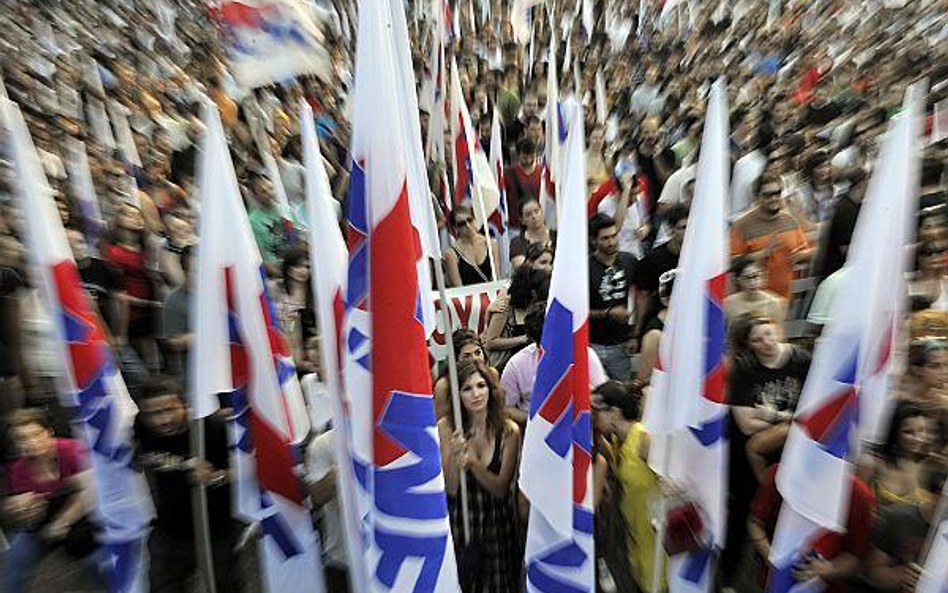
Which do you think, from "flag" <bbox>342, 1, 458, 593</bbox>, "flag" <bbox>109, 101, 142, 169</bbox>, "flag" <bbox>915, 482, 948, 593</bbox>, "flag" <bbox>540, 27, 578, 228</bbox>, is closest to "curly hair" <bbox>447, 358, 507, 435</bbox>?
"flag" <bbox>342, 1, 458, 593</bbox>

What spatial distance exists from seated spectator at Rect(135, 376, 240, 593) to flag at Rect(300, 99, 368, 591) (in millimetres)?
727

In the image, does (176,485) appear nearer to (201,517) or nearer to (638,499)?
(201,517)

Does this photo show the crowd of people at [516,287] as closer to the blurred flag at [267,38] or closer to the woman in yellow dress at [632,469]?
the woman in yellow dress at [632,469]

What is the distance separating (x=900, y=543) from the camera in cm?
325

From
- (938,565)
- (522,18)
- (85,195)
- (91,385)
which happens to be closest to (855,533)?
(938,565)

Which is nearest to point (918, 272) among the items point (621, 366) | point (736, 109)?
point (621, 366)

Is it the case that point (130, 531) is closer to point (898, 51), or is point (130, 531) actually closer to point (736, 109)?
point (736, 109)

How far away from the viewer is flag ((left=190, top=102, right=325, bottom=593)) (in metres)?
3.57

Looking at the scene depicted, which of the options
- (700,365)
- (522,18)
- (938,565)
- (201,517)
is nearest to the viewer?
(938,565)

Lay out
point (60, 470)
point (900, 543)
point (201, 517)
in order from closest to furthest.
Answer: point (900, 543) → point (201, 517) → point (60, 470)

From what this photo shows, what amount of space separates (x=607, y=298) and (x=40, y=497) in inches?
125

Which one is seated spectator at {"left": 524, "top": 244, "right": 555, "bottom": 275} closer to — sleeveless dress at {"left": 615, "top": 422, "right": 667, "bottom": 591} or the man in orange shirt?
the man in orange shirt

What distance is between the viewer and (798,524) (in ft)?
10.5

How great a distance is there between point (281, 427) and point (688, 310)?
1.67 m
